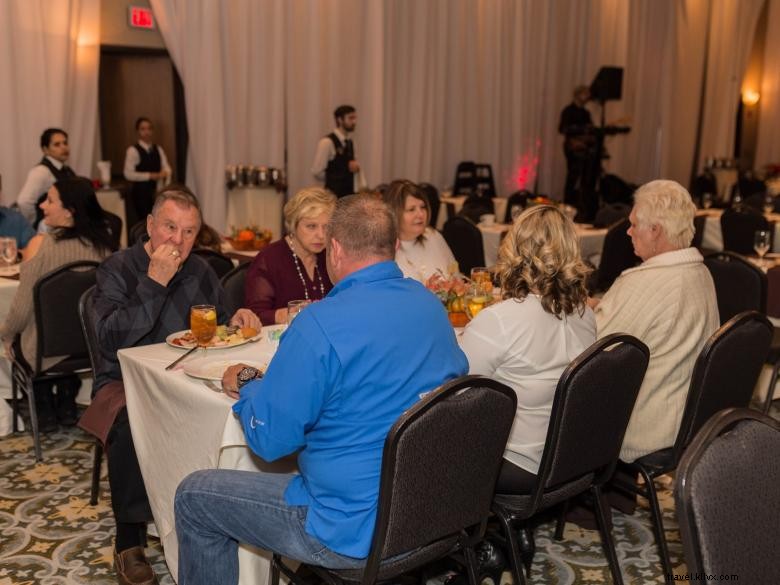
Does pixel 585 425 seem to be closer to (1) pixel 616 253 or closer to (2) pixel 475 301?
(2) pixel 475 301

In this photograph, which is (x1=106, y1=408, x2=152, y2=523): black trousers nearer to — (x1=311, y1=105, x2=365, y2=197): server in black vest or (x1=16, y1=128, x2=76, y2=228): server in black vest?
(x1=16, y1=128, x2=76, y2=228): server in black vest

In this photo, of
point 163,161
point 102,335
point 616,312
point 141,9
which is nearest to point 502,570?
point 616,312

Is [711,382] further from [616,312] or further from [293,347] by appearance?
[293,347]

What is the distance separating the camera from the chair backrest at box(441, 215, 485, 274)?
585 cm

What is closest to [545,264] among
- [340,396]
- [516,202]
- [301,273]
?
[340,396]

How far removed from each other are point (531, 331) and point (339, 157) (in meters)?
6.93

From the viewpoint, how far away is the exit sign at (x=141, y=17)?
8.91 metres

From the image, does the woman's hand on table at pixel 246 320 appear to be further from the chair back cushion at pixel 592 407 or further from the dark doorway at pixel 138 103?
the dark doorway at pixel 138 103

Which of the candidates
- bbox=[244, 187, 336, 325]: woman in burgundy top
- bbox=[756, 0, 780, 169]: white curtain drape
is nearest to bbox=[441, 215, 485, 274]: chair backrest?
bbox=[244, 187, 336, 325]: woman in burgundy top

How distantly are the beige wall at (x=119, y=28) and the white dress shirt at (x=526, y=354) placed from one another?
7.54m

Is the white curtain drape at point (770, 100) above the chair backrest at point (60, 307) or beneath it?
above

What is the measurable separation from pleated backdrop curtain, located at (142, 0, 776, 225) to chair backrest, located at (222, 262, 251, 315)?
16.7 feet

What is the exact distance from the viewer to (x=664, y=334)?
2910 millimetres

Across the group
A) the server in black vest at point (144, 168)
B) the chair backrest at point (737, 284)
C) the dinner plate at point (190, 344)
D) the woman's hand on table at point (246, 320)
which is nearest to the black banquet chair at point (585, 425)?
the dinner plate at point (190, 344)
